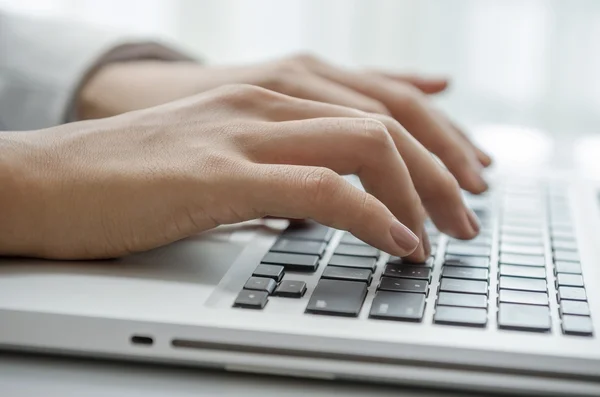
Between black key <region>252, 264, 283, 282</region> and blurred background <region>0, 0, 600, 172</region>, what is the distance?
78 cm

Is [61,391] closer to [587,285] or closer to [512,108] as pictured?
[587,285]

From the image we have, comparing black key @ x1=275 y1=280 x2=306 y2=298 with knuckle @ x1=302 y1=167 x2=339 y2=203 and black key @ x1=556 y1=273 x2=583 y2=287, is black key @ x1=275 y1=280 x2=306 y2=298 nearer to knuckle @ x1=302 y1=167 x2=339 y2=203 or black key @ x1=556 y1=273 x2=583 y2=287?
knuckle @ x1=302 y1=167 x2=339 y2=203

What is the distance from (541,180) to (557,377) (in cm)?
45

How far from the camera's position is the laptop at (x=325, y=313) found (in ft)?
1.37

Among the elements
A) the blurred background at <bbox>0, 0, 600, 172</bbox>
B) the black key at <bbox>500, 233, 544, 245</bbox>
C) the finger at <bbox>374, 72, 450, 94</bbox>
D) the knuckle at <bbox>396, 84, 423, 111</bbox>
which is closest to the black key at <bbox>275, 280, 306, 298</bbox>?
the black key at <bbox>500, 233, 544, 245</bbox>

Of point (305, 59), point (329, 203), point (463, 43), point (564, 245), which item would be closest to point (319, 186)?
point (329, 203)

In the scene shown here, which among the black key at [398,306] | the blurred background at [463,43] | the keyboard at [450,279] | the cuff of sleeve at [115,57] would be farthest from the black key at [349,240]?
the blurred background at [463,43]

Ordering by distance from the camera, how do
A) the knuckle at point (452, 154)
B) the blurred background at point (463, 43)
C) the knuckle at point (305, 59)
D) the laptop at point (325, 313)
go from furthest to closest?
1. the blurred background at point (463, 43)
2. the knuckle at point (305, 59)
3. the knuckle at point (452, 154)
4. the laptop at point (325, 313)

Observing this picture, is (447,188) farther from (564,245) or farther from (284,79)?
(284,79)

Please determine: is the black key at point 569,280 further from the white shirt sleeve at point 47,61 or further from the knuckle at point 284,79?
the white shirt sleeve at point 47,61

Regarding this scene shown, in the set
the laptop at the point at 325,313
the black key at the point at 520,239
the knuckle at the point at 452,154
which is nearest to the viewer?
the laptop at the point at 325,313

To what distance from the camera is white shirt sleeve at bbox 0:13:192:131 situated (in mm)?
803

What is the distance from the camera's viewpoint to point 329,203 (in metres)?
0.50

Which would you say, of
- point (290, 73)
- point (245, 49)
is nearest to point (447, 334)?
point (290, 73)
